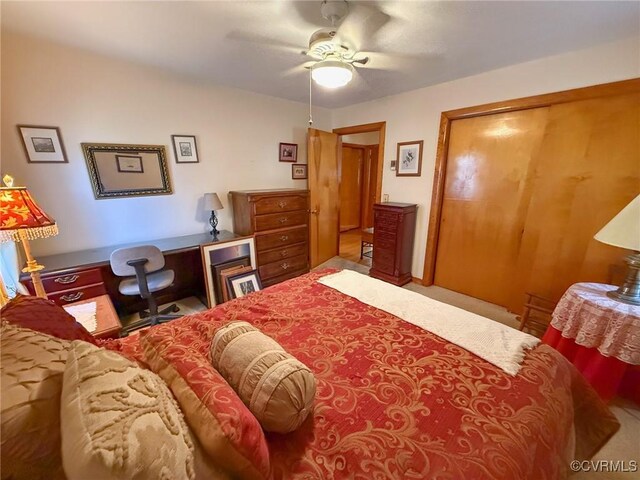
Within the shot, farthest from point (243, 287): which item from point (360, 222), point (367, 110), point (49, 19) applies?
point (360, 222)

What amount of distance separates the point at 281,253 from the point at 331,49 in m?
2.19

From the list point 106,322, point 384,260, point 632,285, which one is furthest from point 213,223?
point 632,285

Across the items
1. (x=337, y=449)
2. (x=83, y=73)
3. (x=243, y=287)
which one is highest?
(x=83, y=73)

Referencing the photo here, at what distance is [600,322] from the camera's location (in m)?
1.51

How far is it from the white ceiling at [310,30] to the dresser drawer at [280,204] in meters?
1.30

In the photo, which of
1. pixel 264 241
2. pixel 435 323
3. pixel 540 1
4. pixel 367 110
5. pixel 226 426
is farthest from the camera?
pixel 367 110

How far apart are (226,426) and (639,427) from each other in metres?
2.35

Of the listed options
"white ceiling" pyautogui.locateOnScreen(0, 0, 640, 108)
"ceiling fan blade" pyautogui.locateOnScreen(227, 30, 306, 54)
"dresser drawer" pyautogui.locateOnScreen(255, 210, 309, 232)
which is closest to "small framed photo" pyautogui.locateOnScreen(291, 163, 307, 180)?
"dresser drawer" pyautogui.locateOnScreen(255, 210, 309, 232)

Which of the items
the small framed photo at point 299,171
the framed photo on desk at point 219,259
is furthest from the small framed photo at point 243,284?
the small framed photo at point 299,171

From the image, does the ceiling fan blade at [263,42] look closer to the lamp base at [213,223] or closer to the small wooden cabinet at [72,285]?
the lamp base at [213,223]

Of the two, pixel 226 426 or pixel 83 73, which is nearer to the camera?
pixel 226 426

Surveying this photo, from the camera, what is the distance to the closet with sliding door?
6.45 ft

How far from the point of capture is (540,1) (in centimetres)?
145

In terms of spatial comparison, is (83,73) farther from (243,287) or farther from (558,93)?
(558,93)
